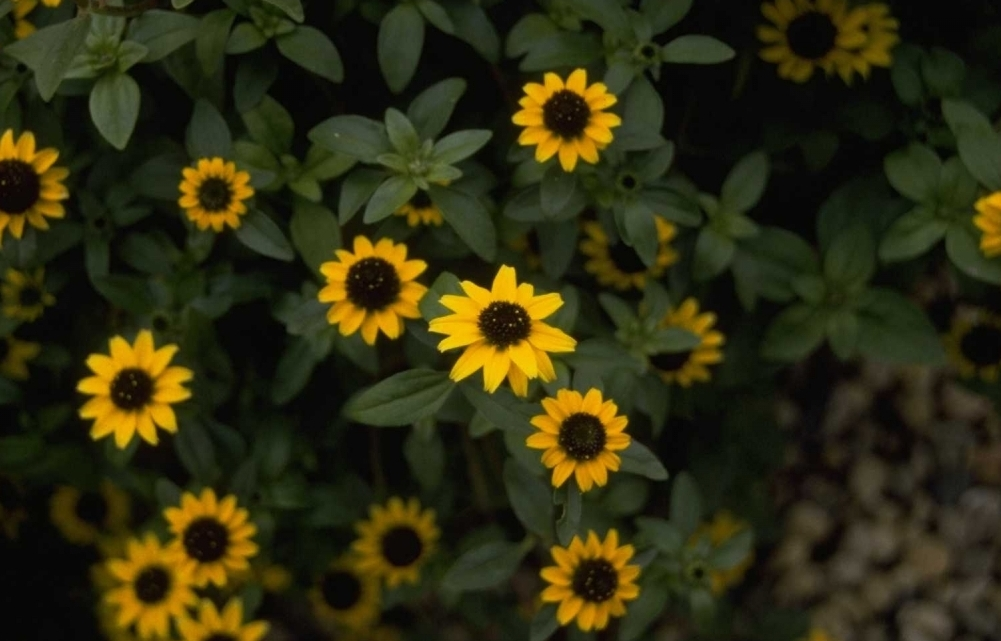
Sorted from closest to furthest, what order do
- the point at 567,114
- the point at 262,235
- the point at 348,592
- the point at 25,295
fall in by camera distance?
the point at 567,114 < the point at 262,235 < the point at 25,295 < the point at 348,592

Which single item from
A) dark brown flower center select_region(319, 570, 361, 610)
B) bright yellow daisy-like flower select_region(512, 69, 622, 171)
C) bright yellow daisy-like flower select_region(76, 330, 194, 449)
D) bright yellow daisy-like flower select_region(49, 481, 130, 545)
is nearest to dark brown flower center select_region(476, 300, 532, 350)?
bright yellow daisy-like flower select_region(512, 69, 622, 171)

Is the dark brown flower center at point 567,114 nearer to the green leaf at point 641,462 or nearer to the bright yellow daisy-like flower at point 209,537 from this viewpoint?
the green leaf at point 641,462

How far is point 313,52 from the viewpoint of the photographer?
1.43 m

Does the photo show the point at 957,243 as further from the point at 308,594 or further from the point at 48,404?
the point at 48,404

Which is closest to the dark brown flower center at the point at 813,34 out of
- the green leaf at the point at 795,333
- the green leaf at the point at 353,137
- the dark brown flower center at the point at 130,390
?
the green leaf at the point at 795,333

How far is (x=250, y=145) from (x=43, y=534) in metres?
0.84

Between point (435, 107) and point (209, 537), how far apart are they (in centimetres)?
63

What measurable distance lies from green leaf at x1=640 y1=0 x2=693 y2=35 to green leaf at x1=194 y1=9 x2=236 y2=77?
0.53 metres

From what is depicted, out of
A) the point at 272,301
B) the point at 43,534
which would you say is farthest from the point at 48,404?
the point at 272,301

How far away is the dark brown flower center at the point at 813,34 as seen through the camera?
5.13ft

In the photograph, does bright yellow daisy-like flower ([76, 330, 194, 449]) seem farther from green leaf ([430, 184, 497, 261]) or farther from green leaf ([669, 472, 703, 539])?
green leaf ([669, 472, 703, 539])

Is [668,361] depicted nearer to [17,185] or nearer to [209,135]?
[209,135]

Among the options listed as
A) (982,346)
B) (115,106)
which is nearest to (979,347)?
(982,346)

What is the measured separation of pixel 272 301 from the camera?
1568 mm
